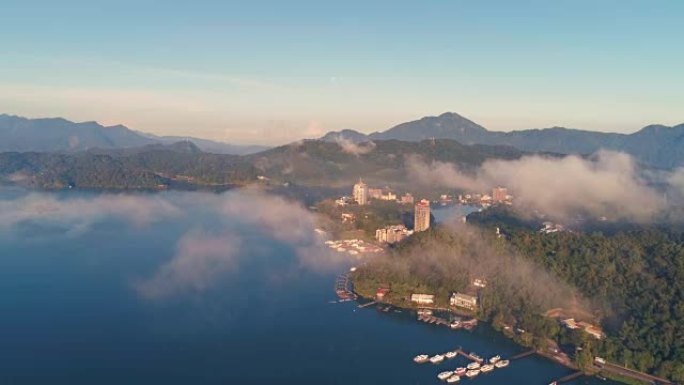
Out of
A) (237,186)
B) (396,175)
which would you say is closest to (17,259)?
(237,186)

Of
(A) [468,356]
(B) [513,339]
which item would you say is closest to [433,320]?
(B) [513,339]

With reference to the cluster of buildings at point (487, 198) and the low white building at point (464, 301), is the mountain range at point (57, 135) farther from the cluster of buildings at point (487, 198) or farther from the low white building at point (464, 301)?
the low white building at point (464, 301)

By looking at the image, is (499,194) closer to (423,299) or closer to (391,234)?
(391,234)

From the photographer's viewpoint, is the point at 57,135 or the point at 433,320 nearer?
the point at 433,320

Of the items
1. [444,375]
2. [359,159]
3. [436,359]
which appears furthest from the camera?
[359,159]

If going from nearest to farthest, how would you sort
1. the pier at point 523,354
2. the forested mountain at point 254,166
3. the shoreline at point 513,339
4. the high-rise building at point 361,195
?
the shoreline at point 513,339
the pier at point 523,354
the high-rise building at point 361,195
the forested mountain at point 254,166

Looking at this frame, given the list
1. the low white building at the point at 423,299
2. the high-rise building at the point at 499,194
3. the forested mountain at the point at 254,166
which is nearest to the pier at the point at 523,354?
the low white building at the point at 423,299

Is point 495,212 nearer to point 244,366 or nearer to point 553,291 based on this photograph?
point 553,291
